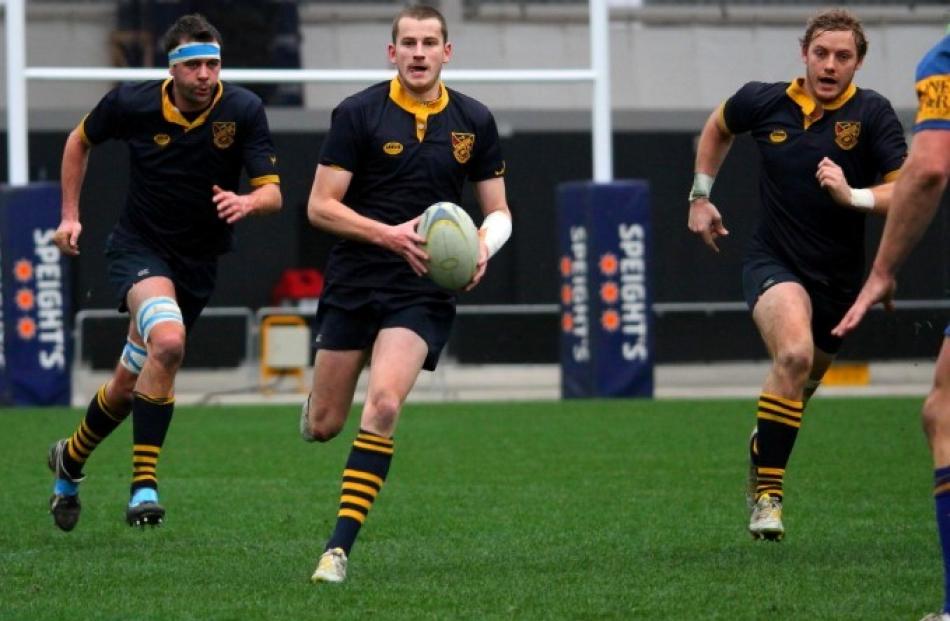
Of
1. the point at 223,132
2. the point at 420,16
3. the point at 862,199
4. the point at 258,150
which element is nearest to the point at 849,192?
the point at 862,199

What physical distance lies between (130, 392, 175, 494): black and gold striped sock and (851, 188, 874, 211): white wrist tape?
300cm

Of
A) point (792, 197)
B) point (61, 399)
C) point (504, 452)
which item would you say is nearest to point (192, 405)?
point (61, 399)

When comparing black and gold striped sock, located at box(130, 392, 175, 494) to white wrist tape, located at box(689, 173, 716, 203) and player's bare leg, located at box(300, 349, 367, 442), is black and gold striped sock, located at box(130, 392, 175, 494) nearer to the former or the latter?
player's bare leg, located at box(300, 349, 367, 442)

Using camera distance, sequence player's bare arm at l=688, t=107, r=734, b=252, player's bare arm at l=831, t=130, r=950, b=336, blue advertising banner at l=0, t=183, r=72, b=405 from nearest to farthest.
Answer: player's bare arm at l=831, t=130, r=950, b=336 < player's bare arm at l=688, t=107, r=734, b=252 < blue advertising banner at l=0, t=183, r=72, b=405

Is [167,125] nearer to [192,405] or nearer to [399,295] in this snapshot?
[399,295]

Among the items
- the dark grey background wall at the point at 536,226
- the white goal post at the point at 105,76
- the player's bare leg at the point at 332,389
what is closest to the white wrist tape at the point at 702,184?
the player's bare leg at the point at 332,389

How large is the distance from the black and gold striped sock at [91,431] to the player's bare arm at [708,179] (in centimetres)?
269

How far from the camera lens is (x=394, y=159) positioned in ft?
22.9

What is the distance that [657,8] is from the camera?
84.9 ft

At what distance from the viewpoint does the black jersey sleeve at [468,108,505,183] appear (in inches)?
281

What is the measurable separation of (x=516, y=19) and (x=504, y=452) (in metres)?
12.6

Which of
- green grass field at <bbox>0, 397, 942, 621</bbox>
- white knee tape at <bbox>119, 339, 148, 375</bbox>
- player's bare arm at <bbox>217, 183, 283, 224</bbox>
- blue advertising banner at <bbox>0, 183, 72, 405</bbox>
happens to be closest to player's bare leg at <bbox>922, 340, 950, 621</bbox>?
green grass field at <bbox>0, 397, 942, 621</bbox>

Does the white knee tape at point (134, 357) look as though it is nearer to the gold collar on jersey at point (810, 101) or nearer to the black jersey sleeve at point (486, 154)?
the black jersey sleeve at point (486, 154)

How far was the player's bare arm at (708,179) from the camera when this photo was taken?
7.93 metres
